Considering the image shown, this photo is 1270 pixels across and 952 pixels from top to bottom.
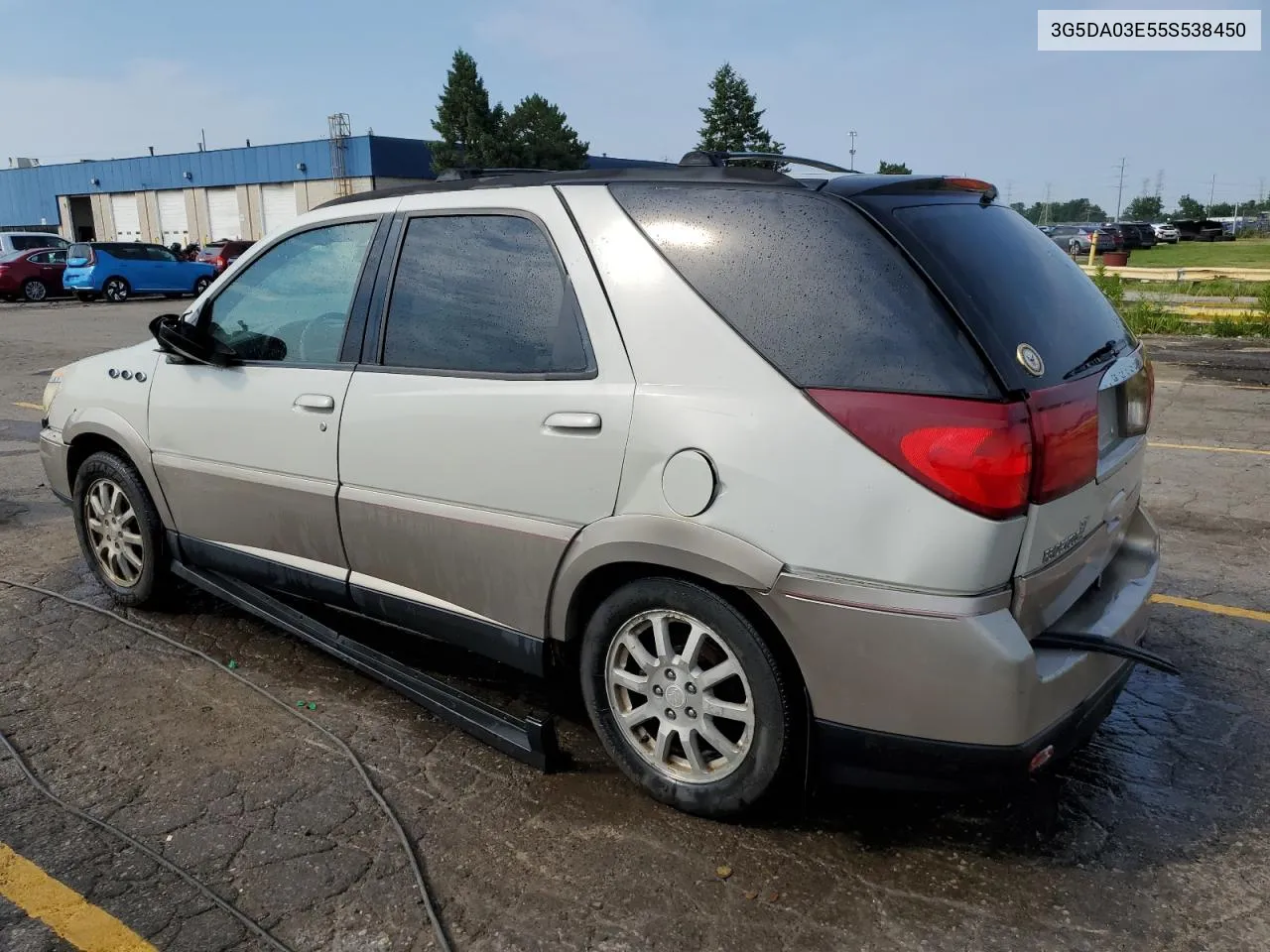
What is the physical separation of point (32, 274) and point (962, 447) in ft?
106

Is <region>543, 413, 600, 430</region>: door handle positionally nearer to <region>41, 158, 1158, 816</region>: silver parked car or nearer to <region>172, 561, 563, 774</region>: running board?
<region>41, 158, 1158, 816</region>: silver parked car

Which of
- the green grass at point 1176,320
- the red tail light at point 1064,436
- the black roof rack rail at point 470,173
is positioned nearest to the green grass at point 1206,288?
the green grass at point 1176,320

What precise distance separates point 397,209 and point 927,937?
110 inches

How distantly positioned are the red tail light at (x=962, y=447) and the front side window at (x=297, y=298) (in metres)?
2.07

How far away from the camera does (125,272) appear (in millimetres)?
27859

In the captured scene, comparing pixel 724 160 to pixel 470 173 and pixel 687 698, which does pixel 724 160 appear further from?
pixel 687 698

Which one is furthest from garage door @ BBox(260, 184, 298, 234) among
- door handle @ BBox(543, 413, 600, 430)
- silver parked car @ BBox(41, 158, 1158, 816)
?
door handle @ BBox(543, 413, 600, 430)

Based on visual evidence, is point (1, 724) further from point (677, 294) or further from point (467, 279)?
point (677, 294)

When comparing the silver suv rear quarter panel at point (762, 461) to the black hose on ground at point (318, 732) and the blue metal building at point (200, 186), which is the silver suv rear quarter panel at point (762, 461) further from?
the blue metal building at point (200, 186)

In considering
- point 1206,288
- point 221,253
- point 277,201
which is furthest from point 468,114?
point 1206,288

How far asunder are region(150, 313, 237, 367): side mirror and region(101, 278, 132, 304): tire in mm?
26902

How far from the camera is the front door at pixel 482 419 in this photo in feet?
9.66

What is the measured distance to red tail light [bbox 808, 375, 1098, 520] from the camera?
238 centimetres

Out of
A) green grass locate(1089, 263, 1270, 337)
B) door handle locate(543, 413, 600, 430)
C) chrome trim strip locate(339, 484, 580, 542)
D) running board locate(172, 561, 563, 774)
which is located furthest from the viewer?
green grass locate(1089, 263, 1270, 337)
